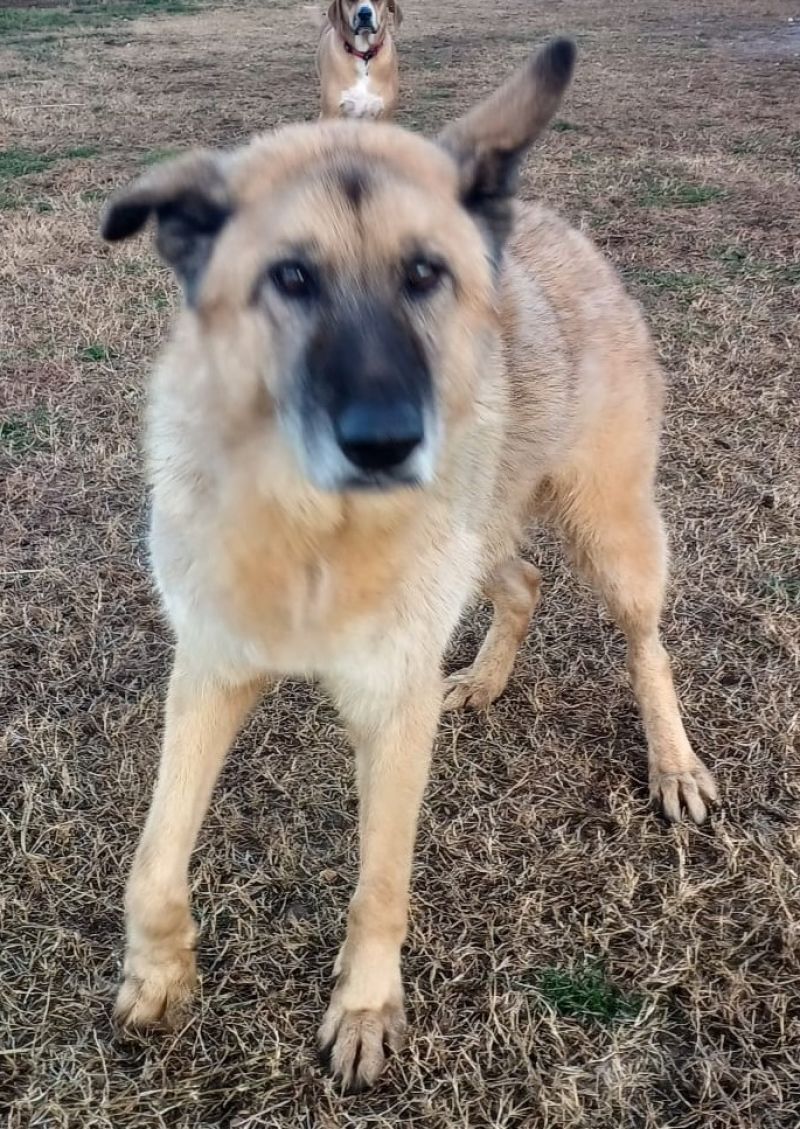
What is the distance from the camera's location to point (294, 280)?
5.84 feet

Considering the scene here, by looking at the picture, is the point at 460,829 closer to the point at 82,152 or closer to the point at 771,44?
the point at 82,152

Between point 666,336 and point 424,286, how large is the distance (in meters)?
3.87

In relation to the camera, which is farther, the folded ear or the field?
the folded ear

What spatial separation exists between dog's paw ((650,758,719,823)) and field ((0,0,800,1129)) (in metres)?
0.04

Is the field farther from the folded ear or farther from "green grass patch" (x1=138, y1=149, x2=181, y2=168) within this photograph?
the folded ear

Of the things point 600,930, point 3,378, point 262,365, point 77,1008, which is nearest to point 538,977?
point 600,930

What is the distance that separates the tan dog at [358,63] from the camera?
29.5ft

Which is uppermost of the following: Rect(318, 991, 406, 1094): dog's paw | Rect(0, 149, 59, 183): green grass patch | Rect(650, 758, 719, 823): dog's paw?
Rect(0, 149, 59, 183): green grass patch

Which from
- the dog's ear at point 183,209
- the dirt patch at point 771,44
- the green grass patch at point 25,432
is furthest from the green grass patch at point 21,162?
the dirt patch at point 771,44

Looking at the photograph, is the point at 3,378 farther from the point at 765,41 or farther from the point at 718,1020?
the point at 765,41

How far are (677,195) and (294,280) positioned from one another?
6576 mm

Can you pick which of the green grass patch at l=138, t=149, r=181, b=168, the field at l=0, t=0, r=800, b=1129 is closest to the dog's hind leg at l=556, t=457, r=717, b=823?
the field at l=0, t=0, r=800, b=1129

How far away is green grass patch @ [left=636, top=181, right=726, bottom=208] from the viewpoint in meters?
7.39

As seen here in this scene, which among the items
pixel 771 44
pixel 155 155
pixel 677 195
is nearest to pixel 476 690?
pixel 677 195
